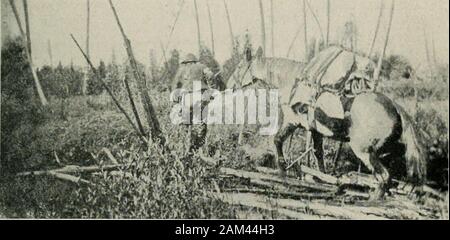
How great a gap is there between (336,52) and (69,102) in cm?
219

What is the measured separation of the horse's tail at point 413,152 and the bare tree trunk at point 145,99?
1.83 m

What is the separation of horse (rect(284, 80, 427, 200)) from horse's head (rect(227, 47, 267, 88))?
2.39 ft

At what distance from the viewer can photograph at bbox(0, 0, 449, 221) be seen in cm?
479

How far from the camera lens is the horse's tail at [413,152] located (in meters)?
4.74

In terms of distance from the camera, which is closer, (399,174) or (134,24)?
(399,174)

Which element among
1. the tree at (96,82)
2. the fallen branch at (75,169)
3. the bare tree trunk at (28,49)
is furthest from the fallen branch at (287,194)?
the bare tree trunk at (28,49)

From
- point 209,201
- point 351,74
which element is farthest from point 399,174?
point 209,201

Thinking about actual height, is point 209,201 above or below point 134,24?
below

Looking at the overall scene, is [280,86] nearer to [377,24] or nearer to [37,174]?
[377,24]

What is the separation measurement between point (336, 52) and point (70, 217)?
244cm

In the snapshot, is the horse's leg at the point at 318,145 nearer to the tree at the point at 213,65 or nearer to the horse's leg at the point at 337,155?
the horse's leg at the point at 337,155

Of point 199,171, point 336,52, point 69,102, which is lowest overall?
point 199,171

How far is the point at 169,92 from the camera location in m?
5.18

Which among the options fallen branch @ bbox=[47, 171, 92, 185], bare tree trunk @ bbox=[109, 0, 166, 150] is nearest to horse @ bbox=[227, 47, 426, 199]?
Answer: bare tree trunk @ bbox=[109, 0, 166, 150]
